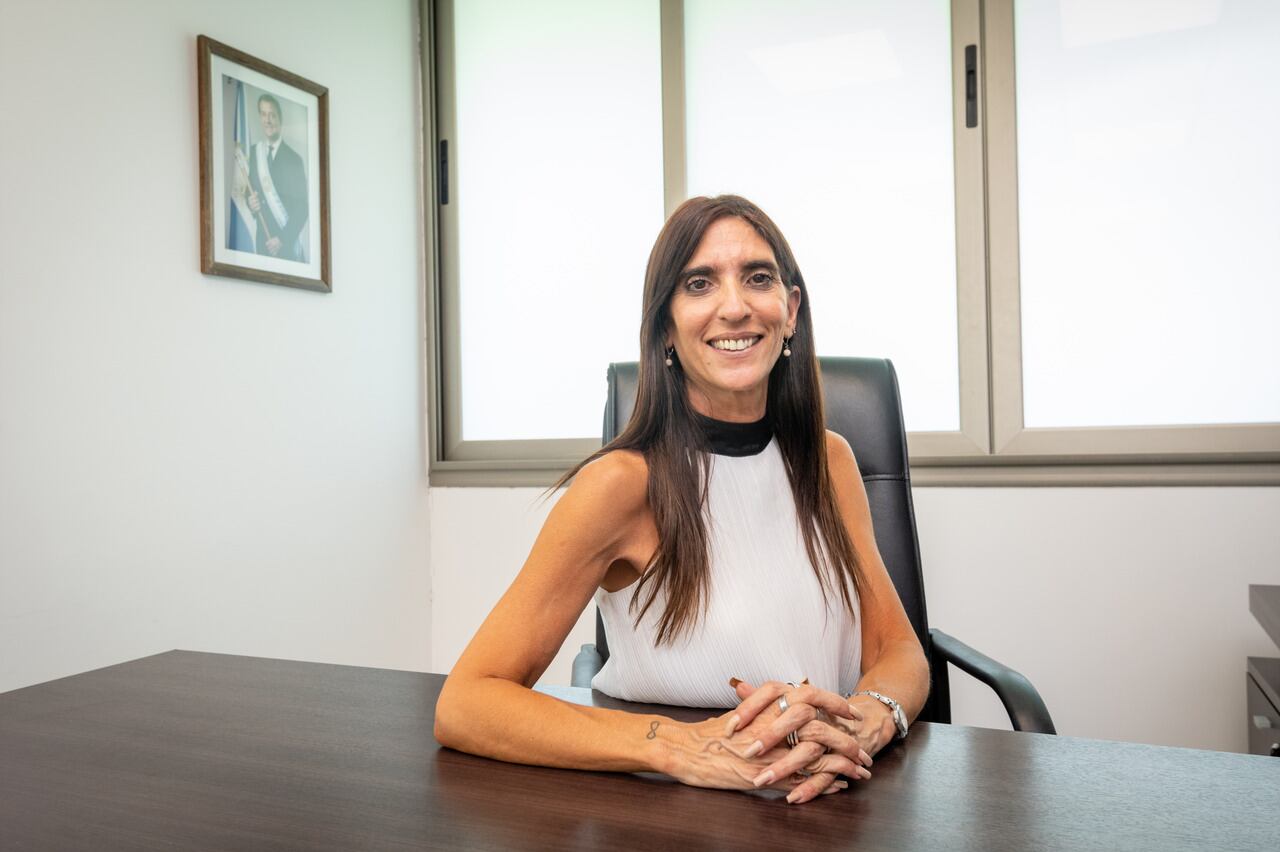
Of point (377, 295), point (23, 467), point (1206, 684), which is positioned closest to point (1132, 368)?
point (1206, 684)

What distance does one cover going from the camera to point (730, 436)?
131 centimetres

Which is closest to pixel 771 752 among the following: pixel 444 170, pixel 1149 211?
pixel 1149 211

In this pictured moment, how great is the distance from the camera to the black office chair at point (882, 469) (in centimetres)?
158

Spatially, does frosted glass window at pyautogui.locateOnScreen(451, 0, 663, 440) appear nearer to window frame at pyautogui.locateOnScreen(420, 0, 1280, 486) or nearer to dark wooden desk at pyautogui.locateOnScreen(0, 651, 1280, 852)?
window frame at pyautogui.locateOnScreen(420, 0, 1280, 486)

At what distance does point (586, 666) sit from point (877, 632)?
0.50 meters

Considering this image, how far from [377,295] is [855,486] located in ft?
6.74

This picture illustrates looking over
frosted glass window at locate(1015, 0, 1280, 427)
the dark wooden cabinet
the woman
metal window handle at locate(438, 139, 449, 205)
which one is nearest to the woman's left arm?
the woman

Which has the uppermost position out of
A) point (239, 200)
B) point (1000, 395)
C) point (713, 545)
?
point (239, 200)

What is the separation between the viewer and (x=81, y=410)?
2068 millimetres

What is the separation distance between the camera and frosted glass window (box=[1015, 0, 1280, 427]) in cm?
226

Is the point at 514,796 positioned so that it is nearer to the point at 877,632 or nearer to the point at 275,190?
the point at 877,632

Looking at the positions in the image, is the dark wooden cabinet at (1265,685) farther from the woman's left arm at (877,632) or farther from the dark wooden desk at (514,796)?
the dark wooden desk at (514,796)

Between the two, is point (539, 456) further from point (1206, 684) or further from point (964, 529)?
point (1206, 684)

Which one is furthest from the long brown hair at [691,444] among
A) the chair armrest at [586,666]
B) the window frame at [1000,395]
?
the window frame at [1000,395]
